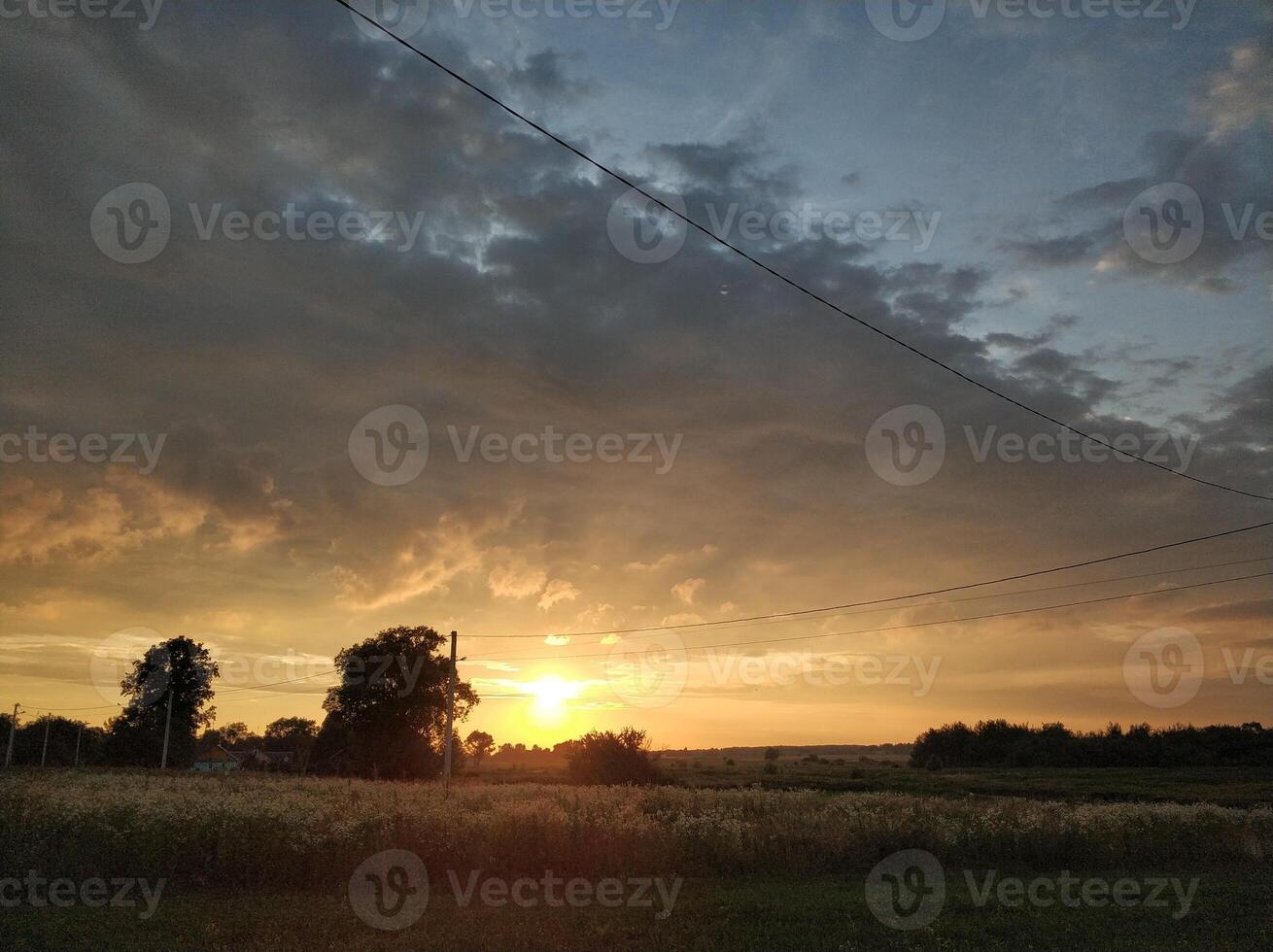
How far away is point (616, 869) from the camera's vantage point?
15547 mm

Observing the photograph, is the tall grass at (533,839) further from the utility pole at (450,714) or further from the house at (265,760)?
the house at (265,760)

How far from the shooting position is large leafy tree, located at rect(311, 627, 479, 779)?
201 feet

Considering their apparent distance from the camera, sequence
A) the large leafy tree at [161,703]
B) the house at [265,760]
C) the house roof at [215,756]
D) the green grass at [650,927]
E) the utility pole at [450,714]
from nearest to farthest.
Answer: the green grass at [650,927], the utility pole at [450,714], the large leafy tree at [161,703], the house at [265,760], the house roof at [215,756]

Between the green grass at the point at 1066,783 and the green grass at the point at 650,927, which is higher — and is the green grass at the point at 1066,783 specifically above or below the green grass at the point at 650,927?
below

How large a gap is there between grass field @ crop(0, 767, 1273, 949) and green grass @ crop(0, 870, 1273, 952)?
0.18ft

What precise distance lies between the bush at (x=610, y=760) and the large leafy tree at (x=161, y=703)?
50.0 m

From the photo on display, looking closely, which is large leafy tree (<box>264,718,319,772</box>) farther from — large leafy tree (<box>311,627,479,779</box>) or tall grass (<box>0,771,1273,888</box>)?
tall grass (<box>0,771,1273,888</box>)

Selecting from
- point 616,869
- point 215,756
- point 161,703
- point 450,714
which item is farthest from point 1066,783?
point 215,756

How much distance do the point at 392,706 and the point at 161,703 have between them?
101ft

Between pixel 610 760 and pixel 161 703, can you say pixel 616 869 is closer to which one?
pixel 610 760

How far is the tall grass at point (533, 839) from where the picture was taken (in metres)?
14.5

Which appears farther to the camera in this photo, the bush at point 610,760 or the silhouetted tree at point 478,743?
the silhouetted tree at point 478,743

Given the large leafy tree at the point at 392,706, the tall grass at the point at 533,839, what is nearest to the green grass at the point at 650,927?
the tall grass at the point at 533,839

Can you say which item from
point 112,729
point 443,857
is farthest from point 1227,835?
point 112,729
